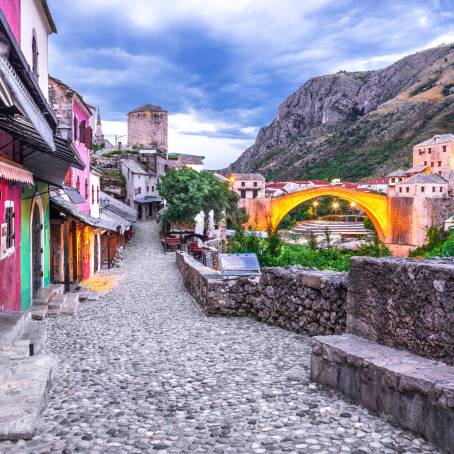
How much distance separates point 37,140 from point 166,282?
36.0 feet

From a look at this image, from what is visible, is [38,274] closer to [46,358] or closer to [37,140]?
[37,140]

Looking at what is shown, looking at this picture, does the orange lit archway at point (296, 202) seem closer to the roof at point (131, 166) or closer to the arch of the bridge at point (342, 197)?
the arch of the bridge at point (342, 197)

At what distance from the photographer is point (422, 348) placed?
162 inches

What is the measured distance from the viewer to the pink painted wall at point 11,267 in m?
7.73

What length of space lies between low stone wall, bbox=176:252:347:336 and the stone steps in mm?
4018

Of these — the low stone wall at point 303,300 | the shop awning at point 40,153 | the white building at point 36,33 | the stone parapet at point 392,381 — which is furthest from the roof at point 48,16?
the stone parapet at point 392,381

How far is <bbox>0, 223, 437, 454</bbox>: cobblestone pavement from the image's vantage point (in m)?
3.33

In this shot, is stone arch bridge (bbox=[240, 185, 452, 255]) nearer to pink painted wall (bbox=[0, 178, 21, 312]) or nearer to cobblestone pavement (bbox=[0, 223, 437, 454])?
pink painted wall (bbox=[0, 178, 21, 312])

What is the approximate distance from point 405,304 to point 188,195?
31808mm

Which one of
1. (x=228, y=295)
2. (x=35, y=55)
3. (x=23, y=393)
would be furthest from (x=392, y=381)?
(x=35, y=55)

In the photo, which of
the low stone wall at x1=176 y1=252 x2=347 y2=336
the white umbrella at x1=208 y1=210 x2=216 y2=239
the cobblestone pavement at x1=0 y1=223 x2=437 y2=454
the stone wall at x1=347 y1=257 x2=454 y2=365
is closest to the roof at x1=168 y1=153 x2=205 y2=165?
the white umbrella at x1=208 y1=210 x2=216 y2=239

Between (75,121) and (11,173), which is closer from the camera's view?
(11,173)

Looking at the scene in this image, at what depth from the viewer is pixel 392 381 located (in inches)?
142

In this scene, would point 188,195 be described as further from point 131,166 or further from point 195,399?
point 195,399
